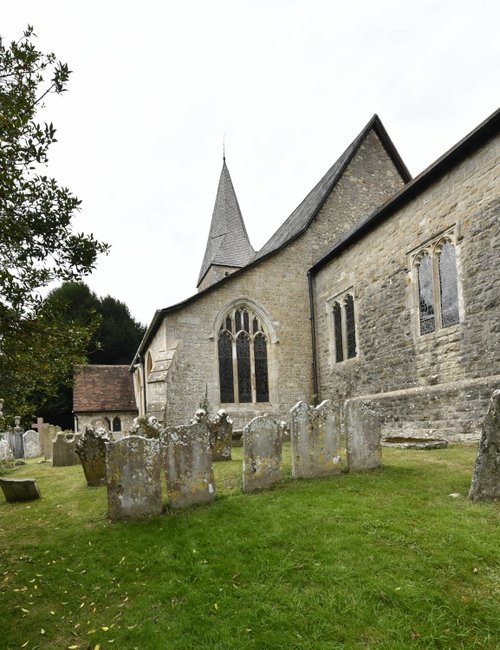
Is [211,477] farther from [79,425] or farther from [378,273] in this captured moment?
[79,425]

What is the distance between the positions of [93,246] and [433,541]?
4.66 meters

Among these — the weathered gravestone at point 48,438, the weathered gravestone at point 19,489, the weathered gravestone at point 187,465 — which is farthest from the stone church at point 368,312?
the weathered gravestone at point 187,465

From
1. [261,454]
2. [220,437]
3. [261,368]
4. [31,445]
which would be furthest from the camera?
[31,445]

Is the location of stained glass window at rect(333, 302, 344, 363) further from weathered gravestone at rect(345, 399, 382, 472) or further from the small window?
weathered gravestone at rect(345, 399, 382, 472)

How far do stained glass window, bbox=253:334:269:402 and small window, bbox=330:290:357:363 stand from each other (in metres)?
2.58

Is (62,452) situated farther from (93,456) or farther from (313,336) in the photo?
(313,336)

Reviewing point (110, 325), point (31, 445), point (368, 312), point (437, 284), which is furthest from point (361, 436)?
point (110, 325)

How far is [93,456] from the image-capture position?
23.9 ft

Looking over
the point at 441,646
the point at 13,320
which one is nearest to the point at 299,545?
the point at 441,646

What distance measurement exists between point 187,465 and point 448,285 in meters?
7.76

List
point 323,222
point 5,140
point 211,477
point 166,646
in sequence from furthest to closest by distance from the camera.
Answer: point 323,222
point 211,477
point 5,140
point 166,646

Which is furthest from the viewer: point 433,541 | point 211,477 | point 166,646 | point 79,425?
point 79,425

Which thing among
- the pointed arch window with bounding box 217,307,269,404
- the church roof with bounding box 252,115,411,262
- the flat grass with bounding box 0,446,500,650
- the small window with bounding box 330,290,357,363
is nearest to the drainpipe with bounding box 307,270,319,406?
the small window with bounding box 330,290,357,363

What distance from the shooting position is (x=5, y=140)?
4.22m
